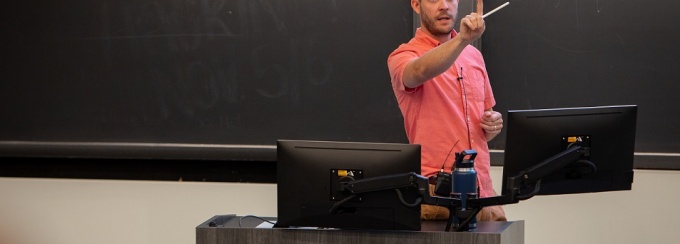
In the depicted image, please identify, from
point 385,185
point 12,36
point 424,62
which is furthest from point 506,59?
point 12,36

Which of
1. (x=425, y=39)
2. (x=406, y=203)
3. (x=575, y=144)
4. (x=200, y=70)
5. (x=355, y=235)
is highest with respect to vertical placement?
(x=425, y=39)

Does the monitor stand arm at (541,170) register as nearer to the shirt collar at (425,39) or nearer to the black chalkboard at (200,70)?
the shirt collar at (425,39)

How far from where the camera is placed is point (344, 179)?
302 centimetres

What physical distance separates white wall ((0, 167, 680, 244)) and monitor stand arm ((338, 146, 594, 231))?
1.40 metres

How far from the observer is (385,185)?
2957 mm

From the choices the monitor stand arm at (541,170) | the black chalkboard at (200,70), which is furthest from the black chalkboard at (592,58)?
the monitor stand arm at (541,170)

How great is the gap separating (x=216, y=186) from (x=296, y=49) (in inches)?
30.4

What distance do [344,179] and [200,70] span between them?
186 cm

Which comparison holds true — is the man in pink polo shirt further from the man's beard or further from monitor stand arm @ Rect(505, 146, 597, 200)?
monitor stand arm @ Rect(505, 146, 597, 200)

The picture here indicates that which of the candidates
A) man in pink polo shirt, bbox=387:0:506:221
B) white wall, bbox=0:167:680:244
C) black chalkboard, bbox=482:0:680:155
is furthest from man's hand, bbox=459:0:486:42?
white wall, bbox=0:167:680:244

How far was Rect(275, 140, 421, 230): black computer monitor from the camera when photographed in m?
3.02

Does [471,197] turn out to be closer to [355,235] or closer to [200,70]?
[355,235]

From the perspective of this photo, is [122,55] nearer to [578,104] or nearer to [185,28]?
[185,28]

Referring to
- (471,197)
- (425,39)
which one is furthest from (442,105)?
(471,197)
